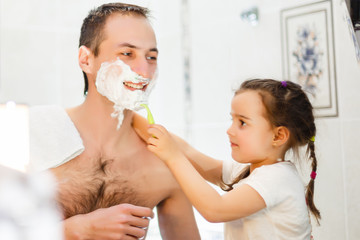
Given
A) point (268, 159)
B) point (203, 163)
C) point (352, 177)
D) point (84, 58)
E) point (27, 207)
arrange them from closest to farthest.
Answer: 1. point (27, 207)
2. point (84, 58)
3. point (268, 159)
4. point (203, 163)
5. point (352, 177)

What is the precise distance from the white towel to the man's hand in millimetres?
134

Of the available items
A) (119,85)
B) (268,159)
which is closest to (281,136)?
(268,159)

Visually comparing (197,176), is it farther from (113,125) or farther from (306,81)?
(306,81)

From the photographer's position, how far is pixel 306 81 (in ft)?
4.40

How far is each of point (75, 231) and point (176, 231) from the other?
27cm

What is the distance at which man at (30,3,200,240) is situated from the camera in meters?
0.94

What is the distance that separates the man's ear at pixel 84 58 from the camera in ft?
3.12

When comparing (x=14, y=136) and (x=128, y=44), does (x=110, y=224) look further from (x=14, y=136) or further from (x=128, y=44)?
(x=128, y=44)

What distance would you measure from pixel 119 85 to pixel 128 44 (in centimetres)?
9

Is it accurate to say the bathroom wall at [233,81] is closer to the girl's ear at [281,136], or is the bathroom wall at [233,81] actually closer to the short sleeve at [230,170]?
the short sleeve at [230,170]

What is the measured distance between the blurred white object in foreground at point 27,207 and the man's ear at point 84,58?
0.24 meters

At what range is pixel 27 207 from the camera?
33.2 inches

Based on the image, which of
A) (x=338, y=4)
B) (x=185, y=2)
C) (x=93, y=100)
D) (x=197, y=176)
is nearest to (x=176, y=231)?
(x=197, y=176)

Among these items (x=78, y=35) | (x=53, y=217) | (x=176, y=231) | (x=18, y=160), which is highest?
(x=78, y=35)
